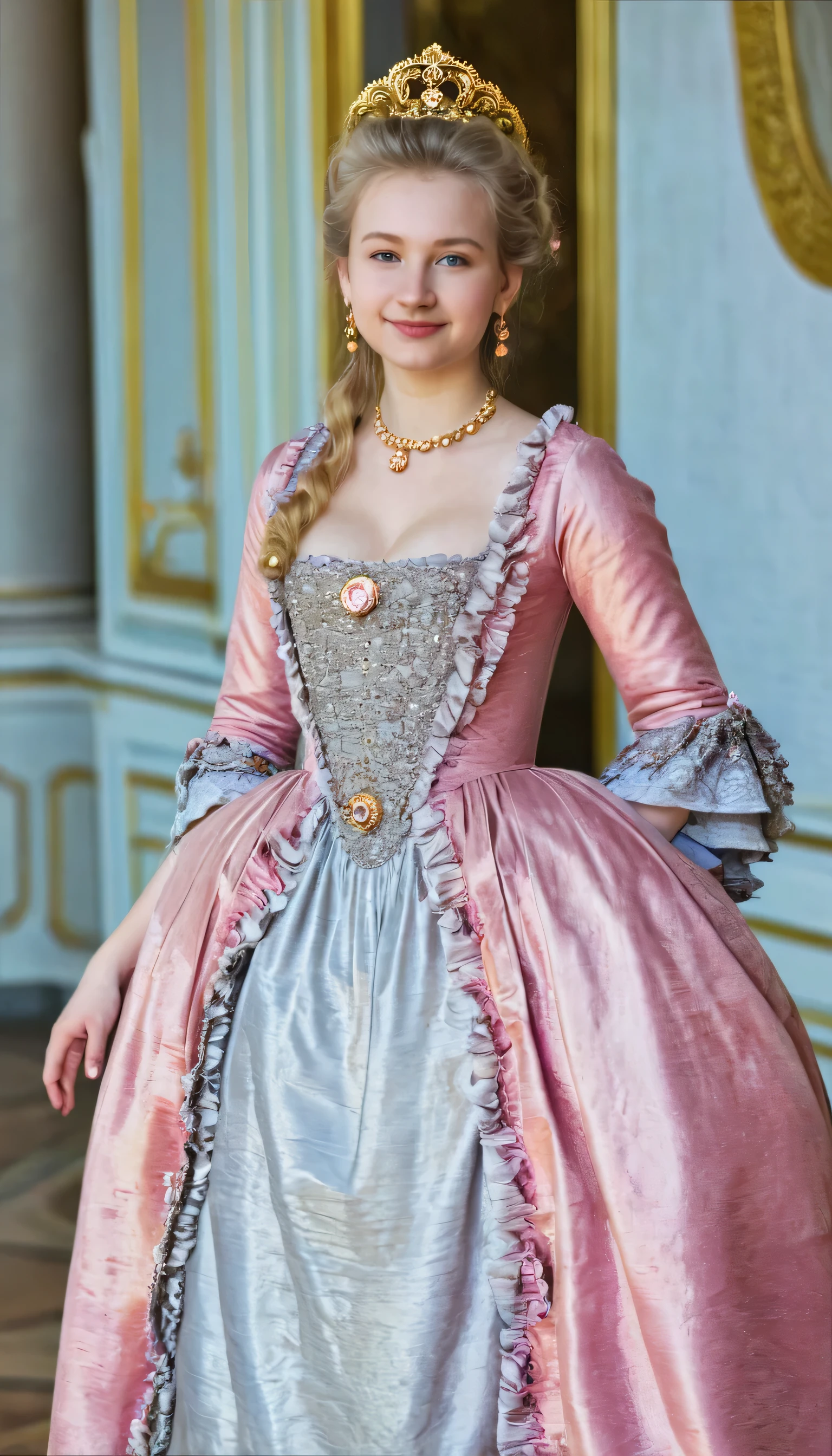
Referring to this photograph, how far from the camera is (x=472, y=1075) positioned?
1.22m

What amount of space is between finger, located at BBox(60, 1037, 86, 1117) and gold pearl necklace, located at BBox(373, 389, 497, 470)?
1.92 feet

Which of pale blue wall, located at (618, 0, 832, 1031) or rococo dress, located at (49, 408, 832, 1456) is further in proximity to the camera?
pale blue wall, located at (618, 0, 832, 1031)

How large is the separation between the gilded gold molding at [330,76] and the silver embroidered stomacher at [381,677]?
1.39 metres

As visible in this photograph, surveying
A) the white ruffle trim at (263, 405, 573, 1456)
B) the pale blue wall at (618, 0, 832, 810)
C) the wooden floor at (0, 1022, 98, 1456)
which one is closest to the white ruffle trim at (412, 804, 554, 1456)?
the white ruffle trim at (263, 405, 573, 1456)

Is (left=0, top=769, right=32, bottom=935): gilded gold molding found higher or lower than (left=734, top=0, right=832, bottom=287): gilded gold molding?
lower

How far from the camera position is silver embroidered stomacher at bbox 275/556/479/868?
132cm

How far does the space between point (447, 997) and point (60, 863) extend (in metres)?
2.93

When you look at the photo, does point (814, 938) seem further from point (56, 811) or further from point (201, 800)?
point (56, 811)

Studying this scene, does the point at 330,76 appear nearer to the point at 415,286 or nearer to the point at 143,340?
the point at 143,340

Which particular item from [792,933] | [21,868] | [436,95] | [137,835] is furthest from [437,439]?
[21,868]

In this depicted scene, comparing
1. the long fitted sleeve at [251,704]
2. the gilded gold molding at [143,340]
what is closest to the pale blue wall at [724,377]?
the gilded gold molding at [143,340]

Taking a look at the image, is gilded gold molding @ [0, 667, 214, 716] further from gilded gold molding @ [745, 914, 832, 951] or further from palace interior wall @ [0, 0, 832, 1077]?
gilded gold molding @ [745, 914, 832, 951]

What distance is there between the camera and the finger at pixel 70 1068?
140 cm

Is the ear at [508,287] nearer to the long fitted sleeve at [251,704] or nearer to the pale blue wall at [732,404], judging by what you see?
the long fitted sleeve at [251,704]
